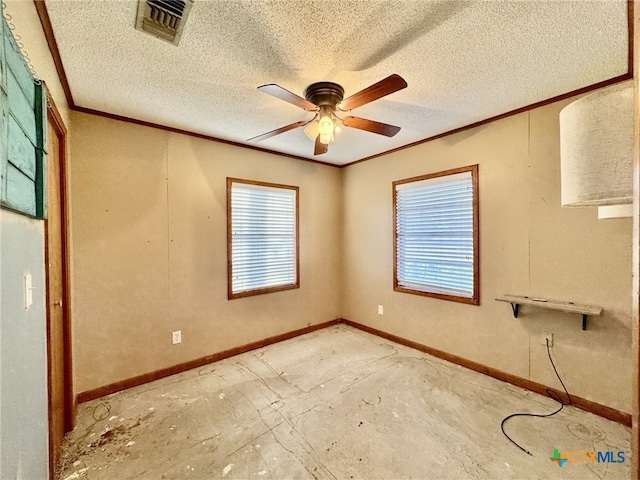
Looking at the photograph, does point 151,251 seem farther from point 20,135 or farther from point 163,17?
point 163,17

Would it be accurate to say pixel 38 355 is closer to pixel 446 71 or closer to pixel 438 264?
pixel 446 71

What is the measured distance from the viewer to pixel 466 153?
2918 millimetres

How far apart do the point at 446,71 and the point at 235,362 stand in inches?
130

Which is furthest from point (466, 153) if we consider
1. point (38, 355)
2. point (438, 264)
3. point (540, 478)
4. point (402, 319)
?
point (38, 355)

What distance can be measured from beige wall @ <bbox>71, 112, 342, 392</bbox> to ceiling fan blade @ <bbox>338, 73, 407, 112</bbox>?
1.83 meters

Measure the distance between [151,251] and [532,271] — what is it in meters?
3.54

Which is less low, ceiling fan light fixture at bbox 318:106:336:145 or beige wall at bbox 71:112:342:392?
ceiling fan light fixture at bbox 318:106:336:145

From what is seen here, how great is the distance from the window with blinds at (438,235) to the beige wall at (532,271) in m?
0.10

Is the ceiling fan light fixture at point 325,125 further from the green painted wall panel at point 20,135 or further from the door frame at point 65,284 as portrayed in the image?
the door frame at point 65,284

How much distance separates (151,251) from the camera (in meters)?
2.73

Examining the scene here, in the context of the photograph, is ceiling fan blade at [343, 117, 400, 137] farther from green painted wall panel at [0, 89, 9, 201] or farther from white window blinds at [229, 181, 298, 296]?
green painted wall panel at [0, 89, 9, 201]

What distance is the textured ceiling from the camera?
1.40 meters

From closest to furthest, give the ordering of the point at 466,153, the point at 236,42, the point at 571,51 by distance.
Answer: the point at 236,42
the point at 571,51
the point at 466,153

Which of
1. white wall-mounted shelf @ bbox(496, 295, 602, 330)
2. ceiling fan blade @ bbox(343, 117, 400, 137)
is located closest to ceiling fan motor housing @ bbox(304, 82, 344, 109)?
ceiling fan blade @ bbox(343, 117, 400, 137)
